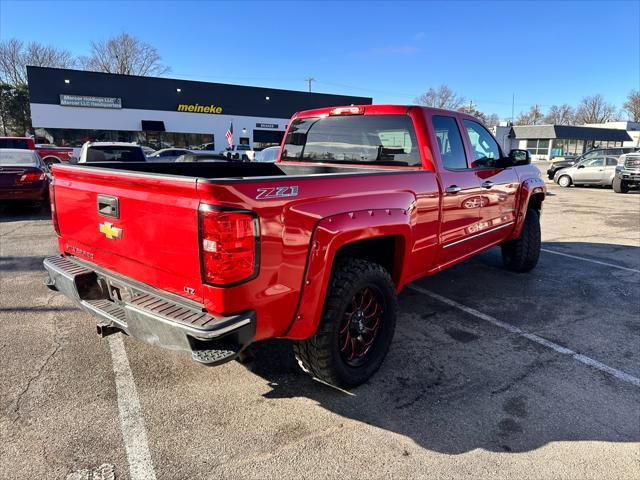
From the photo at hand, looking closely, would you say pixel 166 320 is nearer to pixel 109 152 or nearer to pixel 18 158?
pixel 18 158

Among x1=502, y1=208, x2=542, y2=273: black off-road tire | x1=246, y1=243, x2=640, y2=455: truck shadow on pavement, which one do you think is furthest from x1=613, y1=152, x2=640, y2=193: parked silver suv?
x1=246, y1=243, x2=640, y2=455: truck shadow on pavement

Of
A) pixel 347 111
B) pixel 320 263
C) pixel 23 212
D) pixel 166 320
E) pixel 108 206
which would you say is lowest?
pixel 23 212

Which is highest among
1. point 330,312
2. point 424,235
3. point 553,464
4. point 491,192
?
point 491,192

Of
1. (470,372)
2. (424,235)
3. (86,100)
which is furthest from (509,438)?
(86,100)

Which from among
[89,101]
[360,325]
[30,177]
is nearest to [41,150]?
[30,177]

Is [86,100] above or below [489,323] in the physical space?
above

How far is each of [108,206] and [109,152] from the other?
394 inches

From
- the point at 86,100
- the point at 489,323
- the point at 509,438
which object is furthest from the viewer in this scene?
the point at 86,100

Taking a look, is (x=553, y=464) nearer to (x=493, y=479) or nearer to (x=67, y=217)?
(x=493, y=479)

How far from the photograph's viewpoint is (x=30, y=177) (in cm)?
978

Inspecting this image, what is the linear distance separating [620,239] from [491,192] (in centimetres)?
598

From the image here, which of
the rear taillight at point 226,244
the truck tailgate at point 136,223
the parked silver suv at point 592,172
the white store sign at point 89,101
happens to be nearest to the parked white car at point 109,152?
the truck tailgate at point 136,223

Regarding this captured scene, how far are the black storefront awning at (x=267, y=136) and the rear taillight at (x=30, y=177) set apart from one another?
31.2 meters

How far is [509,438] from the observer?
8.76 feet
